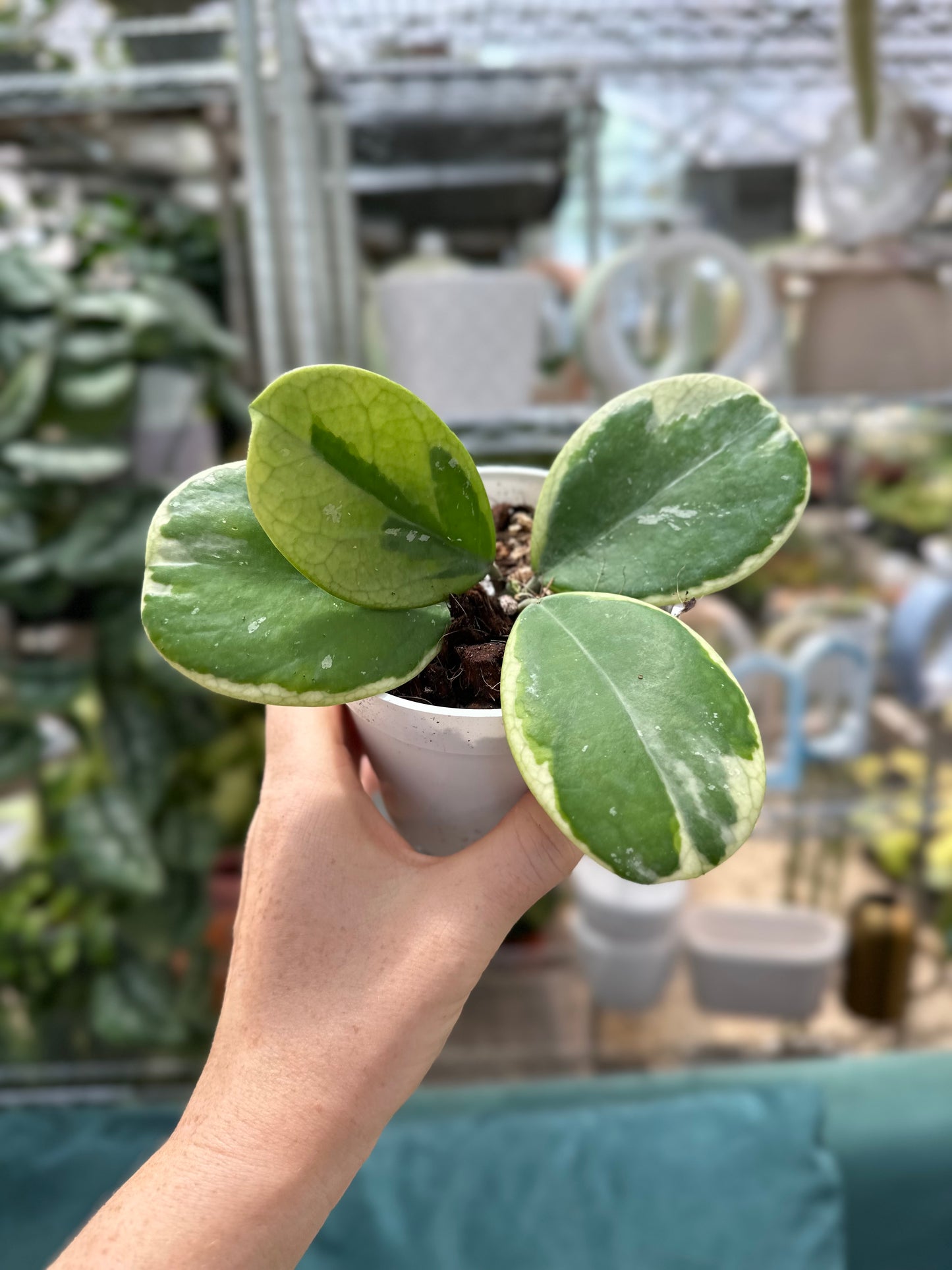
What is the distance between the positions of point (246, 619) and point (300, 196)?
0.56 meters

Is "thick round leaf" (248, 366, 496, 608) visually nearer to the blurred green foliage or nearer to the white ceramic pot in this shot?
the white ceramic pot

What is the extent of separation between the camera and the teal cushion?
736 millimetres

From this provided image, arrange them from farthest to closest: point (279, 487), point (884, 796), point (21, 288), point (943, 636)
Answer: point (884, 796)
point (943, 636)
point (21, 288)
point (279, 487)

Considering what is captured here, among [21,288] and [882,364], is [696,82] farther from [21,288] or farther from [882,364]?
[21,288]

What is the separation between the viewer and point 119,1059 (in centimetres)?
100

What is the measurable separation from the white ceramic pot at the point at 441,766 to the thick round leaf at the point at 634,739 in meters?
0.04

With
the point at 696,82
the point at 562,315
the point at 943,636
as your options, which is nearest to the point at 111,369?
the point at 562,315

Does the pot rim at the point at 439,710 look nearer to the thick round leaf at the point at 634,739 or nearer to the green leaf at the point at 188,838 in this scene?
the thick round leaf at the point at 634,739

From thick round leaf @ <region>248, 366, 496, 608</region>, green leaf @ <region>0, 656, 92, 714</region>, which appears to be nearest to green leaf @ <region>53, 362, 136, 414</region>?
green leaf @ <region>0, 656, 92, 714</region>

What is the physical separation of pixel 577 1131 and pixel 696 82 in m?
1.12

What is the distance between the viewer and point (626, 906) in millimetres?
932

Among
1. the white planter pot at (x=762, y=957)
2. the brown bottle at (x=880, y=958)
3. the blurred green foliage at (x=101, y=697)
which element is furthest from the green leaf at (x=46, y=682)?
the brown bottle at (x=880, y=958)

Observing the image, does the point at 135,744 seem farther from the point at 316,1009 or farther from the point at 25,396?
the point at 316,1009

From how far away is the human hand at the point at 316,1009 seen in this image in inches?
10.3
